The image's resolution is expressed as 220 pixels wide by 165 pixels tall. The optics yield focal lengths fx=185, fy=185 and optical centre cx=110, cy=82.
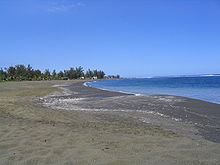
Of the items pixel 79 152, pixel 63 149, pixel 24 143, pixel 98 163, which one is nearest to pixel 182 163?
pixel 98 163

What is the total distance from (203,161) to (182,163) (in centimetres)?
50

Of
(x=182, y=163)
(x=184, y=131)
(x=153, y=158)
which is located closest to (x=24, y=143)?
(x=153, y=158)

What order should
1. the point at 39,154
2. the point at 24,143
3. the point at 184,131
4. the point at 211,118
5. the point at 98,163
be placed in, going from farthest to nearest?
1. the point at 211,118
2. the point at 184,131
3. the point at 24,143
4. the point at 39,154
5. the point at 98,163

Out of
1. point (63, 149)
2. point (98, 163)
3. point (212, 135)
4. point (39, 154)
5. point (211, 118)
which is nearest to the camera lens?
point (98, 163)

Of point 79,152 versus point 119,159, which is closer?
point 119,159

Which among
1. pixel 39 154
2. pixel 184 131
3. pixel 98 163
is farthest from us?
Result: pixel 184 131

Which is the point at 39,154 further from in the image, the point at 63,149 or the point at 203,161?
the point at 203,161

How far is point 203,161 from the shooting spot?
402 cm

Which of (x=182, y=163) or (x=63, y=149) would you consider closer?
(x=182, y=163)

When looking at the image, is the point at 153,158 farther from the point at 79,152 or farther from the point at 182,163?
the point at 79,152

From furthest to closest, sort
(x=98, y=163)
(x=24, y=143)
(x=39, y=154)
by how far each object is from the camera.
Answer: (x=24, y=143) < (x=39, y=154) < (x=98, y=163)

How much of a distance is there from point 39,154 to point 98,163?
4.85 ft

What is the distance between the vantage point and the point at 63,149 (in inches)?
184

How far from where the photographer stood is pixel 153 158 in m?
4.14
